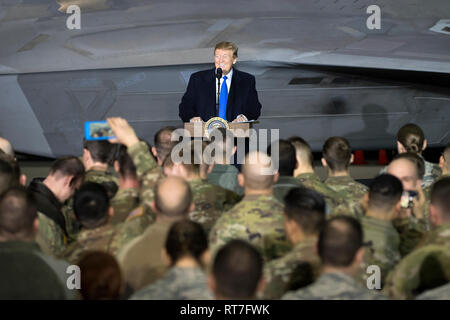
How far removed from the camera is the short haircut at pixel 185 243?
2659mm

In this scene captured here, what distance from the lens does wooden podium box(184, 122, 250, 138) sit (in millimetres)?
4895

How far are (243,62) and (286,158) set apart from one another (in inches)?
157

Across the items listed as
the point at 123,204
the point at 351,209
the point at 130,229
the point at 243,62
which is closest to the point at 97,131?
the point at 123,204

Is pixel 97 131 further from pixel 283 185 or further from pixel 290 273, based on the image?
pixel 290 273

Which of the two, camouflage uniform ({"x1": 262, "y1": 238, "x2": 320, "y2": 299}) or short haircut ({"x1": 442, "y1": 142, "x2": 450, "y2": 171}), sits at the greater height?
short haircut ({"x1": 442, "y1": 142, "x2": 450, "y2": 171})

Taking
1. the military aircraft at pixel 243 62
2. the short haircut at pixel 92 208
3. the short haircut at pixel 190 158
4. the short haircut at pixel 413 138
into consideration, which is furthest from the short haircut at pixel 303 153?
the military aircraft at pixel 243 62

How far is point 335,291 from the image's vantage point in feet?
8.32

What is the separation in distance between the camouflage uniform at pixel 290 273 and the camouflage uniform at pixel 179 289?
385 mm

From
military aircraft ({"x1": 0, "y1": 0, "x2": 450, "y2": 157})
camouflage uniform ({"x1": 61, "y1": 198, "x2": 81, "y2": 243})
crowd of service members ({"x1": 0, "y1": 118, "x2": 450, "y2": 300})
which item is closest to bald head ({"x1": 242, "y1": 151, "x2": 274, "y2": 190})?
crowd of service members ({"x1": 0, "y1": 118, "x2": 450, "y2": 300})

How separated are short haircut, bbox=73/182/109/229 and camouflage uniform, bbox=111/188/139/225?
21.1 inches

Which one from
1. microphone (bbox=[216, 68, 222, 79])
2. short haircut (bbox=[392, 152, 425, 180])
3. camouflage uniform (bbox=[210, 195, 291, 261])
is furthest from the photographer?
microphone (bbox=[216, 68, 222, 79])

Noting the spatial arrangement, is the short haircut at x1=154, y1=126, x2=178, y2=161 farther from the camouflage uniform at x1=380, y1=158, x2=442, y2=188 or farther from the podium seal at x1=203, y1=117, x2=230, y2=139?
the camouflage uniform at x1=380, y1=158, x2=442, y2=188
